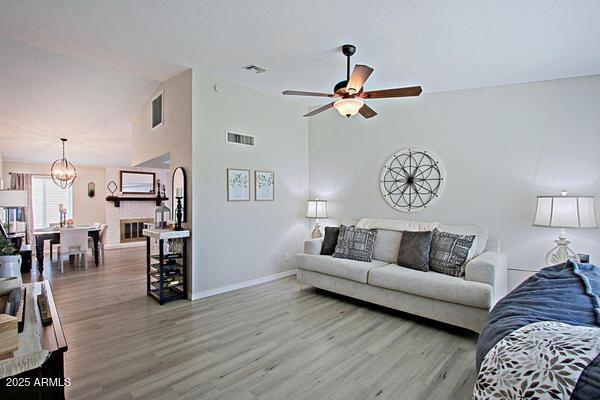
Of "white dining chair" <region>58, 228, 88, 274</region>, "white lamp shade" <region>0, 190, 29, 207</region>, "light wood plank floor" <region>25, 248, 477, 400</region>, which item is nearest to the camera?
"light wood plank floor" <region>25, 248, 477, 400</region>

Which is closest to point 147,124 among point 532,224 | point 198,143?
point 198,143

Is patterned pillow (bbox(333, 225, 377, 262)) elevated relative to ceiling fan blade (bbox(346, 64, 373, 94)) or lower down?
lower down

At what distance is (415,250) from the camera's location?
12.0 feet

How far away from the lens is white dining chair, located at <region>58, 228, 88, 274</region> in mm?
5844

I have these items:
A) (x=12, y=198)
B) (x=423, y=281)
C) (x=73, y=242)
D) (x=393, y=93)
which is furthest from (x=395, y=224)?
(x=12, y=198)

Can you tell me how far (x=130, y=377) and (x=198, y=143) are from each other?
8.85ft

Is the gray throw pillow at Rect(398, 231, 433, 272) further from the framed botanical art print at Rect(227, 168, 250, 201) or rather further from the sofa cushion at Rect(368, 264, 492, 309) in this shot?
the framed botanical art print at Rect(227, 168, 250, 201)

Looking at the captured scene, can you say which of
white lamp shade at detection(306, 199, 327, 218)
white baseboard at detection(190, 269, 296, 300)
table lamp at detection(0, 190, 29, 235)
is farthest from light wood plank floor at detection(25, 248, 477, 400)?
table lamp at detection(0, 190, 29, 235)

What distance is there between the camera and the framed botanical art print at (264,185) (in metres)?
4.70

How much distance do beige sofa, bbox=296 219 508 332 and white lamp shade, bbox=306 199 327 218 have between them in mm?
824

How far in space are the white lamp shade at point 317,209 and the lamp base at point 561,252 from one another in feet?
9.82

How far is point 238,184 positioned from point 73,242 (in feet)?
13.0

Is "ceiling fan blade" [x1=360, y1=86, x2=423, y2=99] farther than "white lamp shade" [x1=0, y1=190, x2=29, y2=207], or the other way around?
"white lamp shade" [x1=0, y1=190, x2=29, y2=207]

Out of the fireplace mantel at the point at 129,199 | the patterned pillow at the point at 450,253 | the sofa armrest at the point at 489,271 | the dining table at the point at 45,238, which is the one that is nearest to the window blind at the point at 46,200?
the fireplace mantel at the point at 129,199
